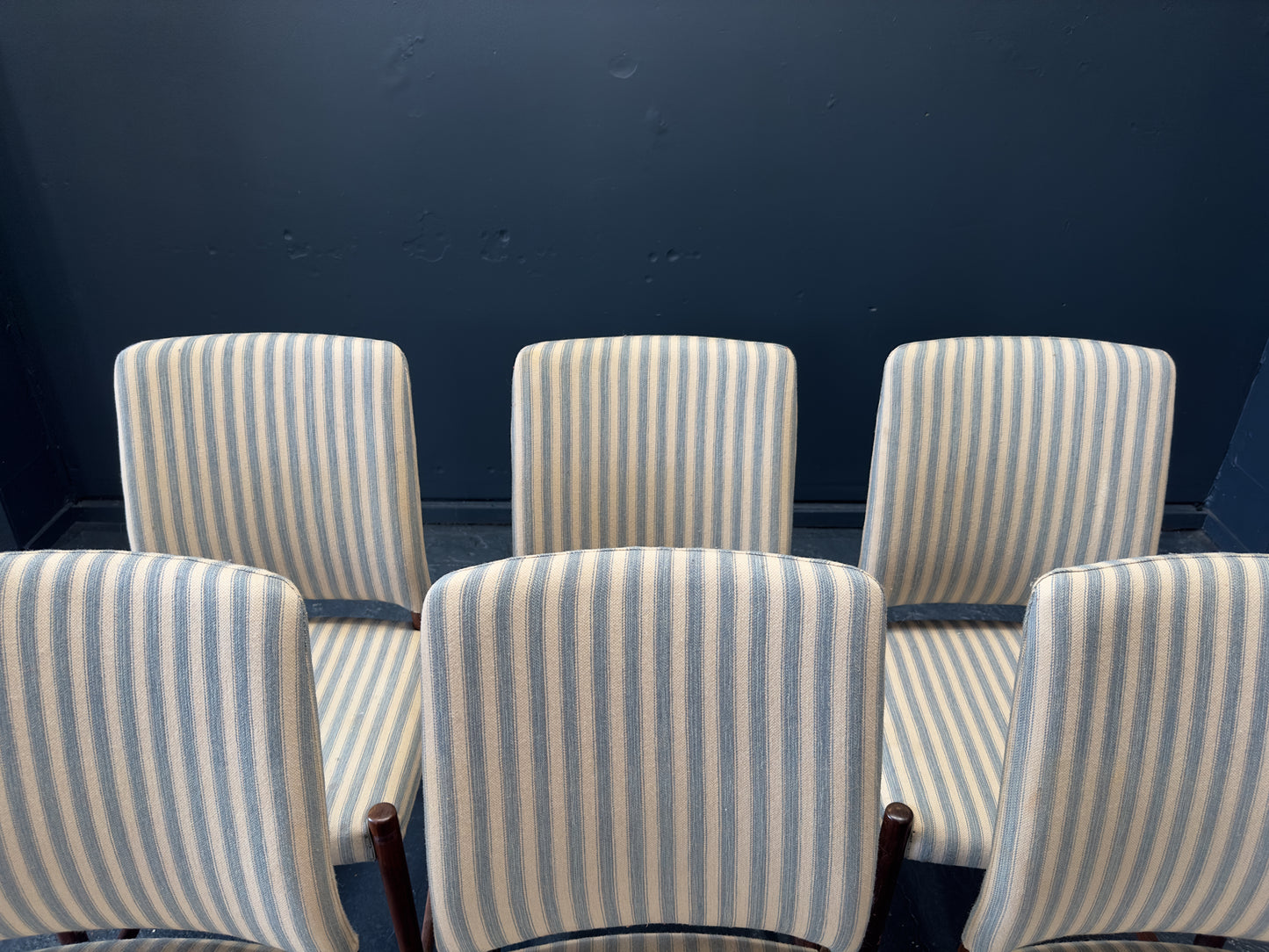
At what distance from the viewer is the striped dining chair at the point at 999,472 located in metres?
1.24

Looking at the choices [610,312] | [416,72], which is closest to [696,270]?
[610,312]

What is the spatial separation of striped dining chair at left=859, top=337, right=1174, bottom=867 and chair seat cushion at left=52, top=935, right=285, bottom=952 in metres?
0.87

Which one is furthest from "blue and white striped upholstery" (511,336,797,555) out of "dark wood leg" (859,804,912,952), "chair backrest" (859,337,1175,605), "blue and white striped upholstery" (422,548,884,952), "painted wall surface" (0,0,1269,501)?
"painted wall surface" (0,0,1269,501)

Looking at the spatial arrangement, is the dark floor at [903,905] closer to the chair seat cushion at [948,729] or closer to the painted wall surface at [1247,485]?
the chair seat cushion at [948,729]

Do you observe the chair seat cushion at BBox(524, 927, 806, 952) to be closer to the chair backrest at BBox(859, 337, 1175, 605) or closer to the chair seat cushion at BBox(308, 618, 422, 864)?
the chair seat cushion at BBox(308, 618, 422, 864)

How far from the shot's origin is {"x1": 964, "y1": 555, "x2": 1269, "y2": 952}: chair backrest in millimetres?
757

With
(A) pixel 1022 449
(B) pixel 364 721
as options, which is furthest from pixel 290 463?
(A) pixel 1022 449

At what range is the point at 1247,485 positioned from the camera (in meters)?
2.17

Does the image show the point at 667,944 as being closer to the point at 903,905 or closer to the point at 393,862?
the point at 393,862

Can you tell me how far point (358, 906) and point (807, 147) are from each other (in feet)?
5.88

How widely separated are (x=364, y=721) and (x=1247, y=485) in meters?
2.28

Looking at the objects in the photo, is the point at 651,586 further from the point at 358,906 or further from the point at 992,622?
the point at 358,906

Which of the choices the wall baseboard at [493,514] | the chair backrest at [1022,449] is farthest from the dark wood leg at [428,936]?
the wall baseboard at [493,514]

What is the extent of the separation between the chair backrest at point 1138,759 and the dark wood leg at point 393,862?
67 centimetres
